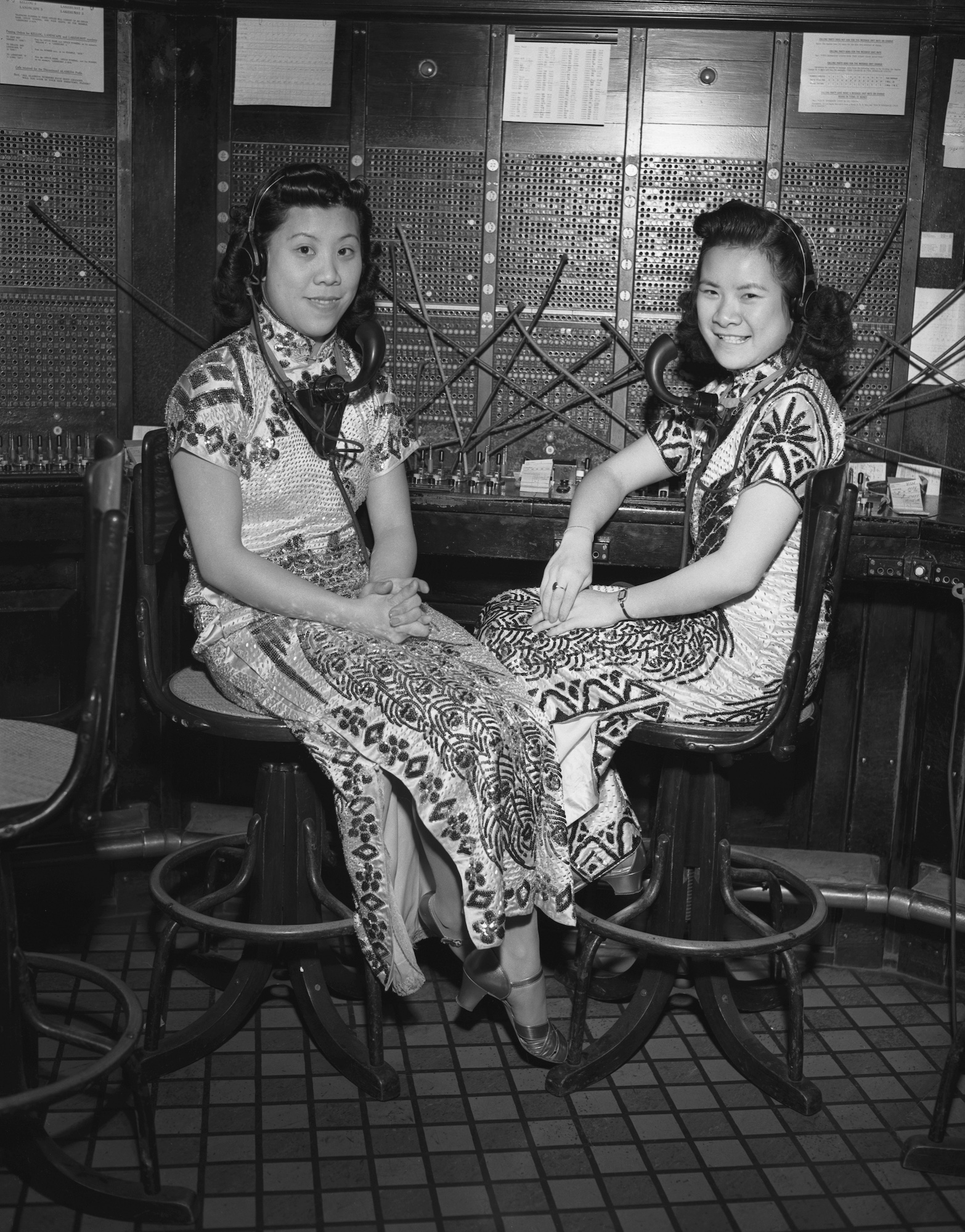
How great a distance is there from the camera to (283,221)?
2.55 meters

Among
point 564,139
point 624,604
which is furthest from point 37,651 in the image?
point 564,139

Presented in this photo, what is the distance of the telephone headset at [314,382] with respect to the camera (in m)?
2.55

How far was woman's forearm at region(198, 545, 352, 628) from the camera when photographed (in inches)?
93.6

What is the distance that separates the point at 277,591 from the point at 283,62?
4.91ft

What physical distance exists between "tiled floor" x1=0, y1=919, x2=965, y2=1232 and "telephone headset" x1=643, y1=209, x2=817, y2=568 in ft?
3.44

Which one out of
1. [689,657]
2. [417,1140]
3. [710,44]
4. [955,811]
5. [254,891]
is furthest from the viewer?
[710,44]

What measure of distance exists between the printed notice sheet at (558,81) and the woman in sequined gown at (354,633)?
0.72 metres

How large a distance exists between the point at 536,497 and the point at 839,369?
34.1 inches

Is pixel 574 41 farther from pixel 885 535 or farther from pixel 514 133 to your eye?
pixel 885 535

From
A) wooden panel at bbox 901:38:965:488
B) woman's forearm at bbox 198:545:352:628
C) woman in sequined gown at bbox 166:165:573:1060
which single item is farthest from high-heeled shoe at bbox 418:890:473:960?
wooden panel at bbox 901:38:965:488

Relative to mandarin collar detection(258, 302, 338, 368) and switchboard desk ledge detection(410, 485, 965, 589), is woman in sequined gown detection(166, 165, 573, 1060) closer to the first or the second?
mandarin collar detection(258, 302, 338, 368)

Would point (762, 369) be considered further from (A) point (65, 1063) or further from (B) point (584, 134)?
(A) point (65, 1063)

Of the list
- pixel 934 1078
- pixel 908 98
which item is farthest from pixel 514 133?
pixel 934 1078

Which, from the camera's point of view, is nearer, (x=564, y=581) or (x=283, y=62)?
(x=564, y=581)
